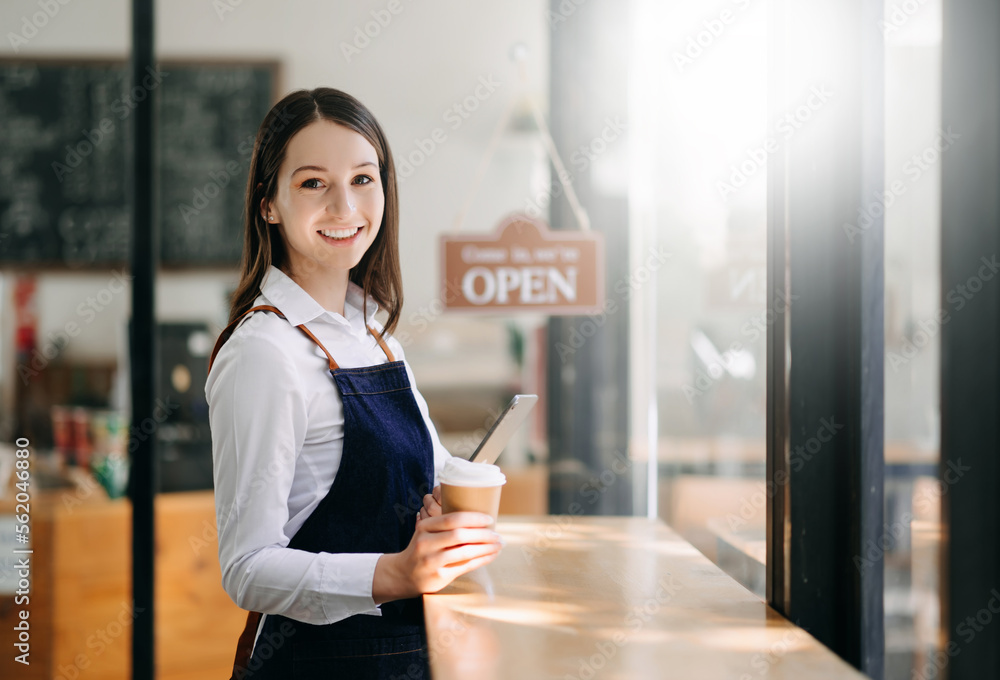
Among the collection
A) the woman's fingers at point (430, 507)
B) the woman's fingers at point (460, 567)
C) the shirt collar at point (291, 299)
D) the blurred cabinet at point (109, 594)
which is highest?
the shirt collar at point (291, 299)

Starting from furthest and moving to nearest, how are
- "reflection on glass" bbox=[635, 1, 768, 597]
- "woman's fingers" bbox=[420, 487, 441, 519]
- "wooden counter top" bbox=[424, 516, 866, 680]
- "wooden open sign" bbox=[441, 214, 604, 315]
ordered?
"wooden open sign" bbox=[441, 214, 604, 315] < "reflection on glass" bbox=[635, 1, 768, 597] < "woman's fingers" bbox=[420, 487, 441, 519] < "wooden counter top" bbox=[424, 516, 866, 680]

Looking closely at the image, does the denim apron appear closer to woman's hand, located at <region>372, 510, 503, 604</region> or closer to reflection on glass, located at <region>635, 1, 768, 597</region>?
woman's hand, located at <region>372, 510, 503, 604</region>

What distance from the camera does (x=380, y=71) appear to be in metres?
2.62

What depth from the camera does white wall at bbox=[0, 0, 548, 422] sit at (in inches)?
102

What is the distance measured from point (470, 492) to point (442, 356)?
1.89 m

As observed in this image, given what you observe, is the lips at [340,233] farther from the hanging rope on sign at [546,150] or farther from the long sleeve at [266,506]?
the hanging rope on sign at [546,150]

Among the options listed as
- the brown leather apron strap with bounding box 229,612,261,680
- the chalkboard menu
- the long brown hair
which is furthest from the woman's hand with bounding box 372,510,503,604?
the chalkboard menu

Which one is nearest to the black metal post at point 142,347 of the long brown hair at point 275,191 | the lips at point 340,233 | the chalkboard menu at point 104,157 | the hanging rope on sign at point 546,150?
the chalkboard menu at point 104,157

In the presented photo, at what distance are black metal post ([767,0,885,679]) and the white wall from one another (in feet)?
5.43

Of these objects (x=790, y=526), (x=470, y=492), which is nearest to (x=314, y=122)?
(x=470, y=492)

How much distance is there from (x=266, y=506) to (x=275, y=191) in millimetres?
475

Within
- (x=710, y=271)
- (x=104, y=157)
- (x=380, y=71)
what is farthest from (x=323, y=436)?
(x=104, y=157)

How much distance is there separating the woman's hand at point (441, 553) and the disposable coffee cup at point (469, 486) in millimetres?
16

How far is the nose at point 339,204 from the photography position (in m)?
1.17
